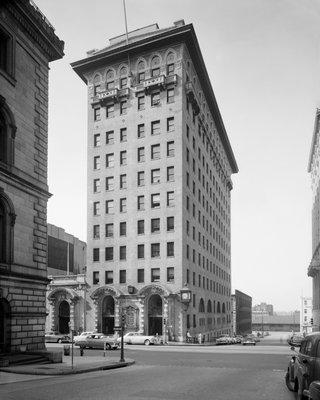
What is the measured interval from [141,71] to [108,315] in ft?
111

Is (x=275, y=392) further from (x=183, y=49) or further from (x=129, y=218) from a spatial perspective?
(x=183, y=49)

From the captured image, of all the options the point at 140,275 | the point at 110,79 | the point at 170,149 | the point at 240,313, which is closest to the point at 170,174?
the point at 170,149

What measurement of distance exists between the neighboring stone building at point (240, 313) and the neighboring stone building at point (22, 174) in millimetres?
84593

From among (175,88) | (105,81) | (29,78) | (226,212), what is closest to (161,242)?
(175,88)

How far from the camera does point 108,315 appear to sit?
6756 cm

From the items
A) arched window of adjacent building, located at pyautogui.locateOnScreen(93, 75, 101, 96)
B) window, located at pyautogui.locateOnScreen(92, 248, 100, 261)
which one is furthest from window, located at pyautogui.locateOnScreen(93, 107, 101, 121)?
window, located at pyautogui.locateOnScreen(92, 248, 100, 261)

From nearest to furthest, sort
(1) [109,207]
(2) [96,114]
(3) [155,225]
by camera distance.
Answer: (3) [155,225] → (1) [109,207] → (2) [96,114]

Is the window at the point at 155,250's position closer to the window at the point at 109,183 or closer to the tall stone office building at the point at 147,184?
the tall stone office building at the point at 147,184

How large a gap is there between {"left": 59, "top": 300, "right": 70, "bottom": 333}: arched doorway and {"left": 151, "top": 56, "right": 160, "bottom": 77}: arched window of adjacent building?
33745 millimetres

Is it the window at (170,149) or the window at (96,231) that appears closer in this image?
the window at (170,149)

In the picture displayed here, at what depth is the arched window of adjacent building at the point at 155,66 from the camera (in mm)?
70062

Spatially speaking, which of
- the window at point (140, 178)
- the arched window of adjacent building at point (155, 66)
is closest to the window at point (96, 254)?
the window at point (140, 178)

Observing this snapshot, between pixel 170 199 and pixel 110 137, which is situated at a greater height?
pixel 110 137

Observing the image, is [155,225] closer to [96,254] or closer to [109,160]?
[96,254]
